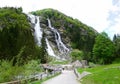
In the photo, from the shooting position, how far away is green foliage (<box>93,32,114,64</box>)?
103 m

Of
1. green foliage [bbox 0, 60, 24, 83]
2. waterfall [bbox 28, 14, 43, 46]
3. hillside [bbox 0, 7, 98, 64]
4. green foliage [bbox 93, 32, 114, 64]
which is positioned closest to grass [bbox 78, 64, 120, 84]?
hillside [bbox 0, 7, 98, 64]

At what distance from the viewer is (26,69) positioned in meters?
28.9

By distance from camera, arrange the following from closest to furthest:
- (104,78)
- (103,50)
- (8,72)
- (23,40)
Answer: (8,72) < (104,78) < (23,40) < (103,50)

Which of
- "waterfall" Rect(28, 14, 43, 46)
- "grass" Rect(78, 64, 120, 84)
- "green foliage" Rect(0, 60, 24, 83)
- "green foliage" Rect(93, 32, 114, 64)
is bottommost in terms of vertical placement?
"grass" Rect(78, 64, 120, 84)

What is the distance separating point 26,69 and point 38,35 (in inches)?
5250

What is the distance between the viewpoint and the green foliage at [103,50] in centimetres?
10325

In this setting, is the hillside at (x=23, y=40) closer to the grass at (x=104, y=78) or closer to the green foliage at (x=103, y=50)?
the grass at (x=104, y=78)

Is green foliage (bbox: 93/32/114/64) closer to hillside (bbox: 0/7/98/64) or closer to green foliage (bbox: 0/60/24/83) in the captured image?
hillside (bbox: 0/7/98/64)

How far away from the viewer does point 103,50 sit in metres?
104

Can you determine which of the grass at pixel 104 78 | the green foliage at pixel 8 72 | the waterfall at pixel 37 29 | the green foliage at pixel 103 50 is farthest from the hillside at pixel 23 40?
the green foliage at pixel 103 50

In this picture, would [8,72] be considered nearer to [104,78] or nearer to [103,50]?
[104,78]

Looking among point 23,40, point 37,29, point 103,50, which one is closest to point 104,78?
point 23,40

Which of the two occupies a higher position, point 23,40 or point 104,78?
point 23,40

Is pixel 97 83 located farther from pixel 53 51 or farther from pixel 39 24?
pixel 39 24
